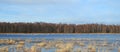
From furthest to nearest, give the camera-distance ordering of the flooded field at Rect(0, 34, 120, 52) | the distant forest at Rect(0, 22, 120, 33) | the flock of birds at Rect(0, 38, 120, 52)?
the distant forest at Rect(0, 22, 120, 33), the flooded field at Rect(0, 34, 120, 52), the flock of birds at Rect(0, 38, 120, 52)

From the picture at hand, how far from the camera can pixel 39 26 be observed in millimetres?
116062

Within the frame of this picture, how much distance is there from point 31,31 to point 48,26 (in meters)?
6.38

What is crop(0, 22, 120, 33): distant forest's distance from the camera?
10959cm

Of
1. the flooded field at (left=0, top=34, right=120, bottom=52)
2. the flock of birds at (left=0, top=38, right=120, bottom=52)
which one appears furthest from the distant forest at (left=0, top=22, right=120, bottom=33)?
the flock of birds at (left=0, top=38, right=120, bottom=52)

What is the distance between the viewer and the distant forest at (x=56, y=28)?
109588 millimetres

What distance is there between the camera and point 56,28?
118 meters

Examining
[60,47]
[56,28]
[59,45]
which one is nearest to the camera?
[60,47]

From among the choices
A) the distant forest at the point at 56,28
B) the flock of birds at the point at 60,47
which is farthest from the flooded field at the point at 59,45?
the distant forest at the point at 56,28

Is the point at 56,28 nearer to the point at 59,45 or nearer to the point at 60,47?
the point at 59,45

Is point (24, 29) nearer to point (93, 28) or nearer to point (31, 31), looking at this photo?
point (31, 31)

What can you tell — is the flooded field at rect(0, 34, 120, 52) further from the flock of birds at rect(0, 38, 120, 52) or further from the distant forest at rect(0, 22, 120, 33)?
the distant forest at rect(0, 22, 120, 33)

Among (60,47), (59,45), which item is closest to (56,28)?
(59,45)

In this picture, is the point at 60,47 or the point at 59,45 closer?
the point at 60,47

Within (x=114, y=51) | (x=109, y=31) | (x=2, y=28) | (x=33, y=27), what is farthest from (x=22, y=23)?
(x=114, y=51)
